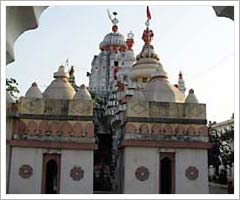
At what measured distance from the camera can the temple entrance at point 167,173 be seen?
32.6 ft

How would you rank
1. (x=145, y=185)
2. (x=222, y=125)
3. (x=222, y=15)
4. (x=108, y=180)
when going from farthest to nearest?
1. (x=222, y=125)
2. (x=108, y=180)
3. (x=145, y=185)
4. (x=222, y=15)

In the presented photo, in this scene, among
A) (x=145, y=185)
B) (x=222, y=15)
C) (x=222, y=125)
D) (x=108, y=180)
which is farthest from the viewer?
(x=222, y=125)

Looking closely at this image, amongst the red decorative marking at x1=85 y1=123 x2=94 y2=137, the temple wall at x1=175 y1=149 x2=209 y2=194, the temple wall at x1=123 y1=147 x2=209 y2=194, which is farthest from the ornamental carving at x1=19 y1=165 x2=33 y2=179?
the temple wall at x1=175 y1=149 x2=209 y2=194

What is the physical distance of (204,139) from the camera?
10.2 m

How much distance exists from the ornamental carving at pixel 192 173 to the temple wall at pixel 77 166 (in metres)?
2.27

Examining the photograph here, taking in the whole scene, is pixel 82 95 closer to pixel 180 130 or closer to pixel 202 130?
pixel 180 130

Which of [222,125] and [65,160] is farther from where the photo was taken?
[222,125]

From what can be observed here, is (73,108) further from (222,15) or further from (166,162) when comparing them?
(222,15)

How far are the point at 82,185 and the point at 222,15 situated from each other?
17.8 ft

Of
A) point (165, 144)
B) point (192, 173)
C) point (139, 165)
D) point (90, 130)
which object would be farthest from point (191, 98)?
point (90, 130)

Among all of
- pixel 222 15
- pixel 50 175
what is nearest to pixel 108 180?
pixel 50 175

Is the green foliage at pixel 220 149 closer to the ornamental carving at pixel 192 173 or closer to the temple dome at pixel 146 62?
the temple dome at pixel 146 62

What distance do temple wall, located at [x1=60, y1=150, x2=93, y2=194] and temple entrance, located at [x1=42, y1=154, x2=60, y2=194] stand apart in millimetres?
148

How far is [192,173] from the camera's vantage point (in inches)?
391
